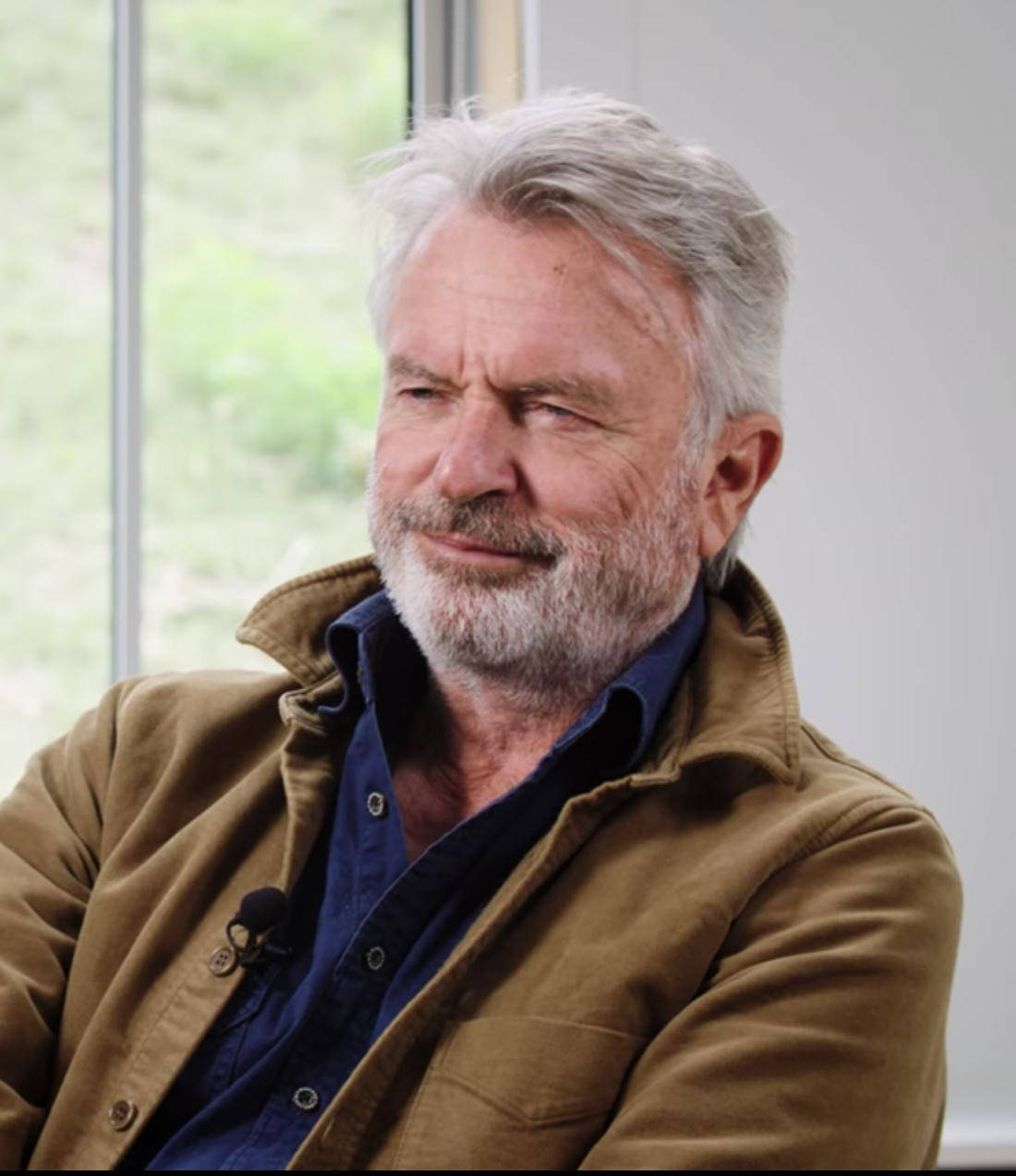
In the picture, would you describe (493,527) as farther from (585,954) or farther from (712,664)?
(585,954)

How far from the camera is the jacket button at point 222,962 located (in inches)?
58.9

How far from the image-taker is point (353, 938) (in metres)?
1.47

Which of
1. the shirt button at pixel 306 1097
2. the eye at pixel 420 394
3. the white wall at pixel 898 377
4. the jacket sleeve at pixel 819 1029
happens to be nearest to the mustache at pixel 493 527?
the eye at pixel 420 394

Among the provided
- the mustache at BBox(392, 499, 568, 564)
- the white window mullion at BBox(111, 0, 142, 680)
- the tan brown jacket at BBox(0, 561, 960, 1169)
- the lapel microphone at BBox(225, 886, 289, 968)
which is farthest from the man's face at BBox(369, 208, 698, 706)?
the white window mullion at BBox(111, 0, 142, 680)

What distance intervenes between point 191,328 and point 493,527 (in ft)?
7.00

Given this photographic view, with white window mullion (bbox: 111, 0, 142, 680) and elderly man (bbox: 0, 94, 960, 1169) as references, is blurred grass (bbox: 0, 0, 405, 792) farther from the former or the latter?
elderly man (bbox: 0, 94, 960, 1169)

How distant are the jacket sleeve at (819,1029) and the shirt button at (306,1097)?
0.83 feet

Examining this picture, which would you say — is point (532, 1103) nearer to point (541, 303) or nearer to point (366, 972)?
point (366, 972)

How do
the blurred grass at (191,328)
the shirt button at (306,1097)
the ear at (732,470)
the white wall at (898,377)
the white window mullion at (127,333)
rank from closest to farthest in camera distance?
the shirt button at (306,1097), the ear at (732,470), the white wall at (898,377), the white window mullion at (127,333), the blurred grass at (191,328)

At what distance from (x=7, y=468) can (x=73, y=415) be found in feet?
0.90

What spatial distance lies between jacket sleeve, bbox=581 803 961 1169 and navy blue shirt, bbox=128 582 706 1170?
0.70ft

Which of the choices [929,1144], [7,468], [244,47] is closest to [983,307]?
[929,1144]

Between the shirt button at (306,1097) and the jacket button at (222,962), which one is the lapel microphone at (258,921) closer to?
the jacket button at (222,962)

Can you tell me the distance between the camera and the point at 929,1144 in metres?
1.43
